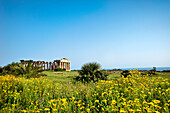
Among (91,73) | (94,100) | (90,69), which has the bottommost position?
(94,100)

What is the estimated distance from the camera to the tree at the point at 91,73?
10270mm

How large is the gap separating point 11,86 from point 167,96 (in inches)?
273

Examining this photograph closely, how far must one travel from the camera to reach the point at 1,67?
51.8 feet

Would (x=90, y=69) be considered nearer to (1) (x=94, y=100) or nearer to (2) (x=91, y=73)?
(2) (x=91, y=73)

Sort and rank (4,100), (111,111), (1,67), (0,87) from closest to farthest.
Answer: (111,111) → (4,100) → (0,87) → (1,67)

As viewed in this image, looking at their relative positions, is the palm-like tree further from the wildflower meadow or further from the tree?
the wildflower meadow

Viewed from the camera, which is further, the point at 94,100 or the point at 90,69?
the point at 90,69

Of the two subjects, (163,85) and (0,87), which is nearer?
(163,85)

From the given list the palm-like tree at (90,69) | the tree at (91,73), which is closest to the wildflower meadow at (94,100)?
the tree at (91,73)

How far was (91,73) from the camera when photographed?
1059 centimetres

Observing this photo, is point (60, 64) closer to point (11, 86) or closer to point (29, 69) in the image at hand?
point (29, 69)

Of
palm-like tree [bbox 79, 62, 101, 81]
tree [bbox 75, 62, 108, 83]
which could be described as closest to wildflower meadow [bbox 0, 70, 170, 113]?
tree [bbox 75, 62, 108, 83]

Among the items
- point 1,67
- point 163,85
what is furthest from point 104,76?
point 1,67

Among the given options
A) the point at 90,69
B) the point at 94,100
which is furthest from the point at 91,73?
the point at 94,100
